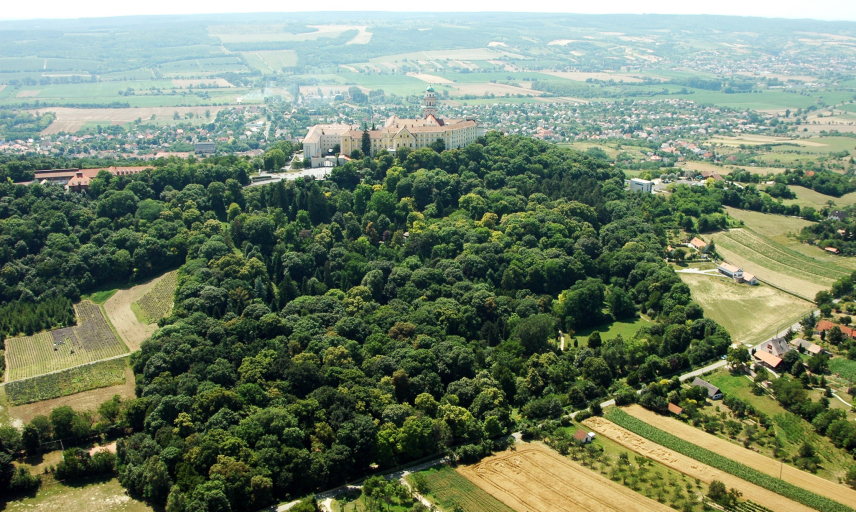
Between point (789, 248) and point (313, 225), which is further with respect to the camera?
point (789, 248)

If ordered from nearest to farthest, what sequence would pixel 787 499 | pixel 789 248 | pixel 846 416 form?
1. pixel 787 499
2. pixel 846 416
3. pixel 789 248

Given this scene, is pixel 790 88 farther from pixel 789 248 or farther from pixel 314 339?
pixel 314 339

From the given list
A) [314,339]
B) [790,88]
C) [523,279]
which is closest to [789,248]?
[523,279]

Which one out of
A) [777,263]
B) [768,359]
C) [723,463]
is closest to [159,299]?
[723,463]

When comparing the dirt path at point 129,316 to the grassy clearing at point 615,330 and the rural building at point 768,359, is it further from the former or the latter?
the rural building at point 768,359

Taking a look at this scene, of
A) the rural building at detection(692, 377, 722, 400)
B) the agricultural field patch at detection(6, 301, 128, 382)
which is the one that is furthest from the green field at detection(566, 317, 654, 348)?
the agricultural field patch at detection(6, 301, 128, 382)

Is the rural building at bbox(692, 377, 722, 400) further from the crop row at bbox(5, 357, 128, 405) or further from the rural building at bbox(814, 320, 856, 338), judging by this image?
the crop row at bbox(5, 357, 128, 405)
